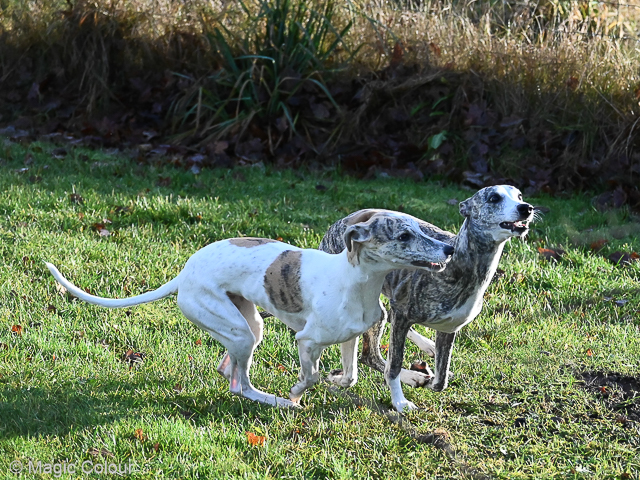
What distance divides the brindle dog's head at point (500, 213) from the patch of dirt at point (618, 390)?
1.25 m

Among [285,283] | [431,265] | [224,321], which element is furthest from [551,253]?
[224,321]

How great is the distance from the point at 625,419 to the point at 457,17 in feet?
24.8

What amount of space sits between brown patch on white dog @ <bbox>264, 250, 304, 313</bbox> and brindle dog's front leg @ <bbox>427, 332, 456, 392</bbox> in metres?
0.91

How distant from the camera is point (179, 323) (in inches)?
208

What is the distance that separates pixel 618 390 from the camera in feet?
14.8

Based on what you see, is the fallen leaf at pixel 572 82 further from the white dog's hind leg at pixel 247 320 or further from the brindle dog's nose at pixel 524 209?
the white dog's hind leg at pixel 247 320

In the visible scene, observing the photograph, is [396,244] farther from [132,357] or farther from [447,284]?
[132,357]

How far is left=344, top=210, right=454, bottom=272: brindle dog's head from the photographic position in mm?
3617

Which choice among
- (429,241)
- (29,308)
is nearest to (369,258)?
(429,241)

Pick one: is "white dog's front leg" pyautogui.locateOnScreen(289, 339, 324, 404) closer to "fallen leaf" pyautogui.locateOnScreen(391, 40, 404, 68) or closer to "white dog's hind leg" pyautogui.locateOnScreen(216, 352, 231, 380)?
"white dog's hind leg" pyautogui.locateOnScreen(216, 352, 231, 380)

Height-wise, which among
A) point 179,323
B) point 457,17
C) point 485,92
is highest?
point 457,17

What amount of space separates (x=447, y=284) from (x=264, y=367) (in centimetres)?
136

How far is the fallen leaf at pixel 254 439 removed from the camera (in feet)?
12.5

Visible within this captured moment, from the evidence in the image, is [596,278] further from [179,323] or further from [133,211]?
[133,211]
